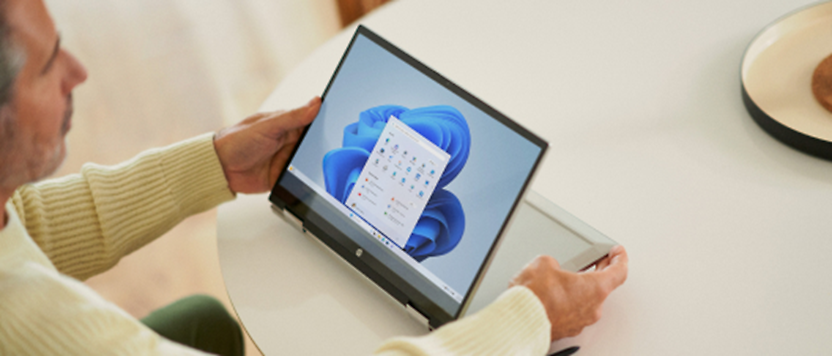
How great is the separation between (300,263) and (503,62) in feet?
1.74

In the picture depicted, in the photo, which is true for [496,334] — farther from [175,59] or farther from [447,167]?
[175,59]

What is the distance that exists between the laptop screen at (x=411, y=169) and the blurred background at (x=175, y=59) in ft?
3.70

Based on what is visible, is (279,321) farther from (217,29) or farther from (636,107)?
(217,29)

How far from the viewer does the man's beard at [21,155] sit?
27.0 inches

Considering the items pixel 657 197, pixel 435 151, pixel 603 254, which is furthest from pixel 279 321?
pixel 657 197

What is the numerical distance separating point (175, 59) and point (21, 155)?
61.6 inches

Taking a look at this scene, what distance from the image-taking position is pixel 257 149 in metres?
1.00

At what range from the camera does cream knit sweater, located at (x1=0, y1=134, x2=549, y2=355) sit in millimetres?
679

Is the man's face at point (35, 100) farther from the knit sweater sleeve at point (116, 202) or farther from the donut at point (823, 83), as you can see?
the donut at point (823, 83)

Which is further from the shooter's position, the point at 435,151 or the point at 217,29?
the point at 217,29

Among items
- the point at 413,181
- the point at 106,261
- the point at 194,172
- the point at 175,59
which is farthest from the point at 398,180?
the point at 175,59

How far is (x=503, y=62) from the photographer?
3.77 ft

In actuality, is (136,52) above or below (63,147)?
below

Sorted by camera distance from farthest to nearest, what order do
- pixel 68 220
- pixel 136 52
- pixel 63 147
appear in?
1. pixel 136 52
2. pixel 68 220
3. pixel 63 147
